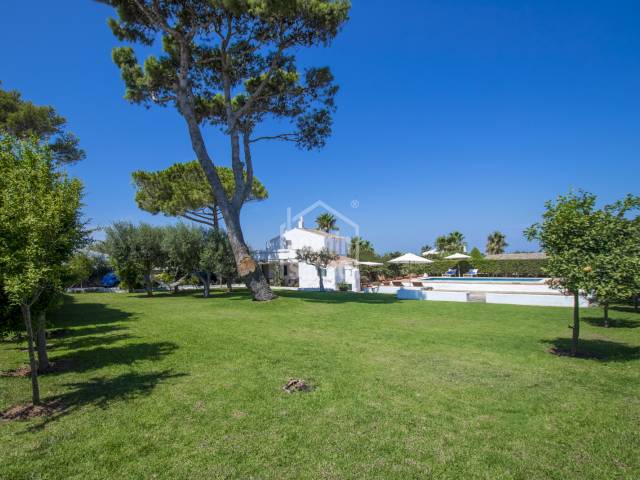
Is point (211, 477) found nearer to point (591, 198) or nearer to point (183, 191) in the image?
point (591, 198)

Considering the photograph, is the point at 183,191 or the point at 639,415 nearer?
the point at 639,415

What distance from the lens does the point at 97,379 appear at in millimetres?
5848

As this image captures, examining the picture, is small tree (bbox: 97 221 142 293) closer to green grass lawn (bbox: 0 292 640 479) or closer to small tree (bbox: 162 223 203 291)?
small tree (bbox: 162 223 203 291)

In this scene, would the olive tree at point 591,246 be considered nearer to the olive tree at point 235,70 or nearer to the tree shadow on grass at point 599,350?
the tree shadow on grass at point 599,350

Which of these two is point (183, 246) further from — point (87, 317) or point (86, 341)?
point (86, 341)

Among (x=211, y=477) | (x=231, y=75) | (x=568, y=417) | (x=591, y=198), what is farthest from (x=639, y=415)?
(x=231, y=75)

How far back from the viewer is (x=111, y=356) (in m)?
7.20

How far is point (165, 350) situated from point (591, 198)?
9800mm

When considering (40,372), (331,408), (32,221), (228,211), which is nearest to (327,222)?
(228,211)

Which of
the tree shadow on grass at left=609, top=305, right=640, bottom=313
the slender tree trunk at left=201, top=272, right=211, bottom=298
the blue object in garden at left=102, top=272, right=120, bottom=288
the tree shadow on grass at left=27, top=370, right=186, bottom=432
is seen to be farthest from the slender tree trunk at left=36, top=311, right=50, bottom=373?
the blue object in garden at left=102, top=272, right=120, bottom=288

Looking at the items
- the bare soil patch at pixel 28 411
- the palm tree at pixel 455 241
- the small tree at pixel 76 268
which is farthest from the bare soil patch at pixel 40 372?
the palm tree at pixel 455 241

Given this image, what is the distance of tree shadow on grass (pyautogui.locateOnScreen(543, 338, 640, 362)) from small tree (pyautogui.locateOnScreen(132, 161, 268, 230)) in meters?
22.7

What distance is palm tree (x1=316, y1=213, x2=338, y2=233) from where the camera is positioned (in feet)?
160

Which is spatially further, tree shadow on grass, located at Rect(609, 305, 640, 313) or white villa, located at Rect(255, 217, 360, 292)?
white villa, located at Rect(255, 217, 360, 292)
